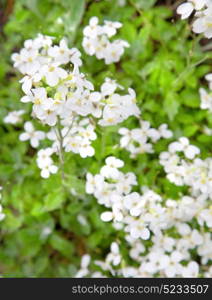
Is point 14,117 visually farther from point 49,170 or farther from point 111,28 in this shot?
point 111,28

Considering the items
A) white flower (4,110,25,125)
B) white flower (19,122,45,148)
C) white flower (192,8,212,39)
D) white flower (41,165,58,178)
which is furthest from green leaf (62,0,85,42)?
white flower (192,8,212,39)

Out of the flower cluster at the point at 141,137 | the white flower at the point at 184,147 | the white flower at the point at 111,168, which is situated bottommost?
the white flower at the point at 111,168

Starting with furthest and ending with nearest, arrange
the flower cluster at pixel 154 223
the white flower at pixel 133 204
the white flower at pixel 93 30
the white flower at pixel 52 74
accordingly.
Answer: the white flower at pixel 93 30
the flower cluster at pixel 154 223
the white flower at pixel 133 204
the white flower at pixel 52 74

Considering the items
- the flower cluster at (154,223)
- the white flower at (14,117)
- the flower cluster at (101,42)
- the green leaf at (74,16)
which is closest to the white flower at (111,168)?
the flower cluster at (154,223)

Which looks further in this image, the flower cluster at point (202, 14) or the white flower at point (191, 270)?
the white flower at point (191, 270)

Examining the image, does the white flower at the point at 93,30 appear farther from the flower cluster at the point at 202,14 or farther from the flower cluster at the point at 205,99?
the flower cluster at the point at 205,99

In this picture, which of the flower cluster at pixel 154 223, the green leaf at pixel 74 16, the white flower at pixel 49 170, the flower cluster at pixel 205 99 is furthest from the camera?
the green leaf at pixel 74 16

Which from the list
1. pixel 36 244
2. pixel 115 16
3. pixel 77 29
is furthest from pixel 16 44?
pixel 36 244

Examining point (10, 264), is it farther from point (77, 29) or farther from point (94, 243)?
point (77, 29)

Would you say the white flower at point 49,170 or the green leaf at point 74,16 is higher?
the green leaf at point 74,16
